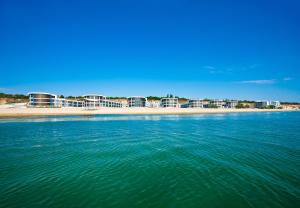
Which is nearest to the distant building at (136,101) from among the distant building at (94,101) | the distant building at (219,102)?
the distant building at (94,101)

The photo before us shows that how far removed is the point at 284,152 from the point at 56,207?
18.2 metres

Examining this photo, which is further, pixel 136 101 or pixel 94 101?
pixel 136 101

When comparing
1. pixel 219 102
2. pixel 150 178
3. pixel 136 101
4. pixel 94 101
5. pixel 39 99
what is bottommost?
pixel 150 178

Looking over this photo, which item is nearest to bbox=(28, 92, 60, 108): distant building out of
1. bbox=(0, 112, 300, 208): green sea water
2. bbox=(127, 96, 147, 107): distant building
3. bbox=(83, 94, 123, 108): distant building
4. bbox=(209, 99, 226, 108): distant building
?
bbox=(83, 94, 123, 108): distant building

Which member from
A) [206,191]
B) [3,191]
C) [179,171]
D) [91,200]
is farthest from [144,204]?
[3,191]

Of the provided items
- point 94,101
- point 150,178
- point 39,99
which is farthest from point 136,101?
point 150,178

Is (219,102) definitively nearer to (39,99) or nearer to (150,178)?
(39,99)

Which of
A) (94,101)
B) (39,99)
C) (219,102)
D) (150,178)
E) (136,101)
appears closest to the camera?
(150,178)

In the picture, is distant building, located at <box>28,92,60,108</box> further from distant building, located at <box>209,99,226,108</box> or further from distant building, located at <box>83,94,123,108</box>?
distant building, located at <box>209,99,226,108</box>

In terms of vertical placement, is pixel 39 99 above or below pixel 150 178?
above

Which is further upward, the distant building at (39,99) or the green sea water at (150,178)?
the distant building at (39,99)

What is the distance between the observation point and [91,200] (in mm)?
7395

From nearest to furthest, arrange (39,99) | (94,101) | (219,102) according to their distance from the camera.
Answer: (39,99), (94,101), (219,102)

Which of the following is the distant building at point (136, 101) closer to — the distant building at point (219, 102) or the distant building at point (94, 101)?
the distant building at point (94, 101)
